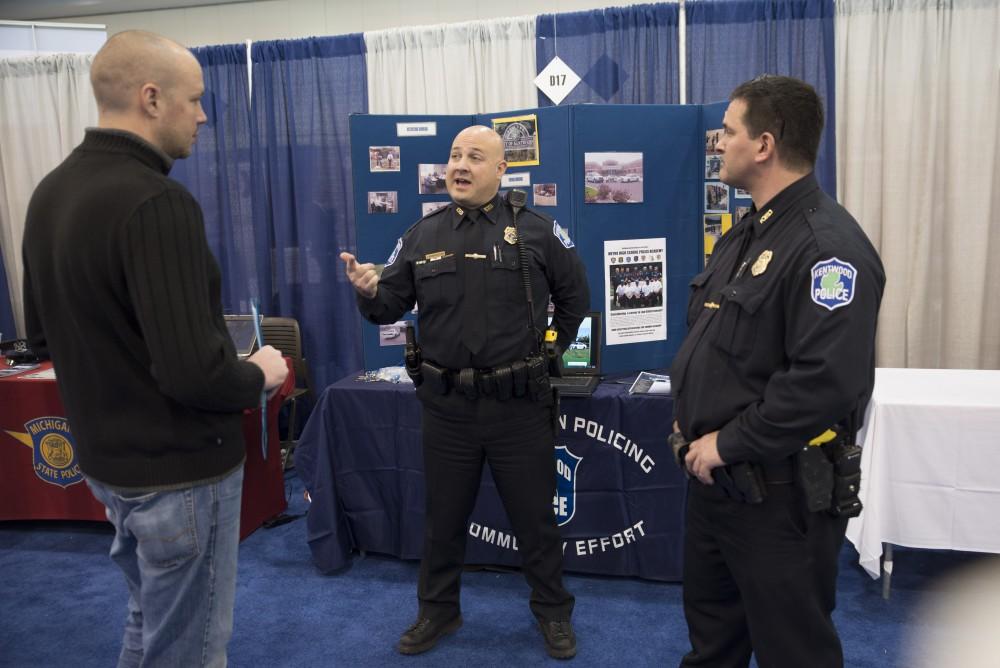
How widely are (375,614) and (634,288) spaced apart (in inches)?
63.4

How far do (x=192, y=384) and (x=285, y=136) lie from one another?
140 inches

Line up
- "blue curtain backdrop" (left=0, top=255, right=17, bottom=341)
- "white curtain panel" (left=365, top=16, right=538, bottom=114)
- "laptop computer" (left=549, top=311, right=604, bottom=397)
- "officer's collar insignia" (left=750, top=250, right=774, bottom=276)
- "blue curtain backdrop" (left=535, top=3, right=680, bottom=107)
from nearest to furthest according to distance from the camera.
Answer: "officer's collar insignia" (left=750, top=250, right=774, bottom=276)
"laptop computer" (left=549, top=311, right=604, bottom=397)
"blue curtain backdrop" (left=535, top=3, right=680, bottom=107)
"white curtain panel" (left=365, top=16, right=538, bottom=114)
"blue curtain backdrop" (left=0, top=255, right=17, bottom=341)

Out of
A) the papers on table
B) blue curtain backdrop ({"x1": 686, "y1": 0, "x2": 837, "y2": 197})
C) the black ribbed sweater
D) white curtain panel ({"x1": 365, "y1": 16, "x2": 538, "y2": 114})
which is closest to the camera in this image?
the black ribbed sweater

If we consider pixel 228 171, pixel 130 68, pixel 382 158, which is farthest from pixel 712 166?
pixel 228 171

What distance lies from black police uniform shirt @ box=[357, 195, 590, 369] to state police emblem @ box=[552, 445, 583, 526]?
0.53 meters

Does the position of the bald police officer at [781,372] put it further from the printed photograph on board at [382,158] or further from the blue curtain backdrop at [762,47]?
the blue curtain backdrop at [762,47]

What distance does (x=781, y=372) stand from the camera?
1.52 m

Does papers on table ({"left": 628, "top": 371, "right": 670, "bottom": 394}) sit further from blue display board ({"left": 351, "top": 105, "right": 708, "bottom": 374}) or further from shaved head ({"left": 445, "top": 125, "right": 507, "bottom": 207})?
shaved head ({"left": 445, "top": 125, "right": 507, "bottom": 207})

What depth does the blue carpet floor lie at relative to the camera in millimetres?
2484

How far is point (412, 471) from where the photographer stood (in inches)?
119

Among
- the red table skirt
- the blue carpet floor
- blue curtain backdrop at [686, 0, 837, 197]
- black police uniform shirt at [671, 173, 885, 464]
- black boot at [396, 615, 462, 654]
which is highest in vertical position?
blue curtain backdrop at [686, 0, 837, 197]

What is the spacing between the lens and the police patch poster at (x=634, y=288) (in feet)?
9.98

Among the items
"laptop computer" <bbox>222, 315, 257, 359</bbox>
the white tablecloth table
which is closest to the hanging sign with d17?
"laptop computer" <bbox>222, 315, 257, 359</bbox>

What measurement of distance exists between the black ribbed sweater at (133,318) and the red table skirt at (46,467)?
2.08 metres
